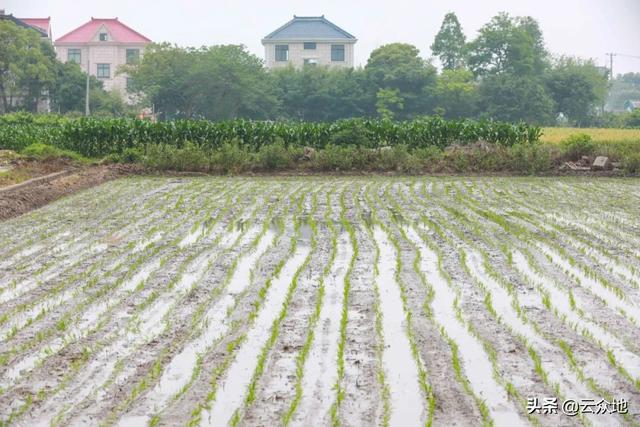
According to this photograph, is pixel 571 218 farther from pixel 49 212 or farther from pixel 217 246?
pixel 49 212

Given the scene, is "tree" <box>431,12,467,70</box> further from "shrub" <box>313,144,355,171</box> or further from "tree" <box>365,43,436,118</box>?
"shrub" <box>313,144,355,171</box>

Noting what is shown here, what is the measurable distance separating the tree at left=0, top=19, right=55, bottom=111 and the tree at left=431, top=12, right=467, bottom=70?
29.6 m

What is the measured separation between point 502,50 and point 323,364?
57949 mm

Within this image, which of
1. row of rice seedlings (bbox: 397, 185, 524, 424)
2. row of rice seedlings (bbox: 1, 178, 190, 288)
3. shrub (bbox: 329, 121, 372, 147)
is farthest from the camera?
shrub (bbox: 329, 121, 372, 147)

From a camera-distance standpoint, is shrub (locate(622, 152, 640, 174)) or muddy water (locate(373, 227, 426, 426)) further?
shrub (locate(622, 152, 640, 174))

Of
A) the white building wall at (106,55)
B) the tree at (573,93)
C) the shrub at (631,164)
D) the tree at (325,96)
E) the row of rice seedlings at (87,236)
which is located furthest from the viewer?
the white building wall at (106,55)

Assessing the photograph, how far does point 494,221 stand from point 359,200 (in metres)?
3.35

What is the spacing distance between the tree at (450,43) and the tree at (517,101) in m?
13.4

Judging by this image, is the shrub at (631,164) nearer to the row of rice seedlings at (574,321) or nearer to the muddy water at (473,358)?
the row of rice seedlings at (574,321)

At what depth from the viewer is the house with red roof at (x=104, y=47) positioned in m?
70.7

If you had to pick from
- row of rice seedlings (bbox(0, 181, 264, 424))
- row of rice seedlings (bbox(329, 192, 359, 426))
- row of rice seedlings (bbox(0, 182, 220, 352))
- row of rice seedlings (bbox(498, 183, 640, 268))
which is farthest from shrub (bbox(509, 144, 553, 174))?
row of rice seedlings (bbox(0, 182, 220, 352))

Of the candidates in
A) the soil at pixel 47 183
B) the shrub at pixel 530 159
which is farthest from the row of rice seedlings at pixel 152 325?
the shrub at pixel 530 159

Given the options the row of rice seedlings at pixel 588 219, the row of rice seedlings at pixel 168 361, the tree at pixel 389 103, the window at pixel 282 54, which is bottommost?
the row of rice seedlings at pixel 168 361

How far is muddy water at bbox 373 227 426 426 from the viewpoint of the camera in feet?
13.6
